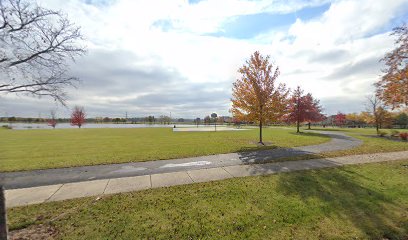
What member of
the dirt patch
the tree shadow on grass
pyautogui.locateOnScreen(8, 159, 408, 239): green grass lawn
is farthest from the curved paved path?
the dirt patch

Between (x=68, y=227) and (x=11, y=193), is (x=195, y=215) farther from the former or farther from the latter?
(x=11, y=193)

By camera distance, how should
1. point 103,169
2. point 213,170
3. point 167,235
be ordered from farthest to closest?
1. point 103,169
2. point 213,170
3. point 167,235

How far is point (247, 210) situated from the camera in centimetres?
469

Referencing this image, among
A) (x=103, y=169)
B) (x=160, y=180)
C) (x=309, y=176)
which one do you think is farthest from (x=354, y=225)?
(x=103, y=169)

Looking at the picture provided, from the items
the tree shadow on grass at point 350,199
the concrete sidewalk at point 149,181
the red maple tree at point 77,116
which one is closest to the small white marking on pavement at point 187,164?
the concrete sidewalk at point 149,181

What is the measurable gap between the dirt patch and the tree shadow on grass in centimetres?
588

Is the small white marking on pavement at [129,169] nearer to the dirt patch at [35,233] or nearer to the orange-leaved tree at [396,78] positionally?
the dirt patch at [35,233]

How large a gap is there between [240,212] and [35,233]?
4459 mm

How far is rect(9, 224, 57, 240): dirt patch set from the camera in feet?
12.4

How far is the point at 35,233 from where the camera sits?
3.92 metres

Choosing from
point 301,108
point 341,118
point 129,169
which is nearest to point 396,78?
point 129,169

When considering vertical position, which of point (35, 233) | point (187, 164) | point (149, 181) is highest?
point (187, 164)

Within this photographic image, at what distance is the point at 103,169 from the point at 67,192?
8.39 feet

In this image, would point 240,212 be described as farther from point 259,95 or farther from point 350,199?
point 259,95
